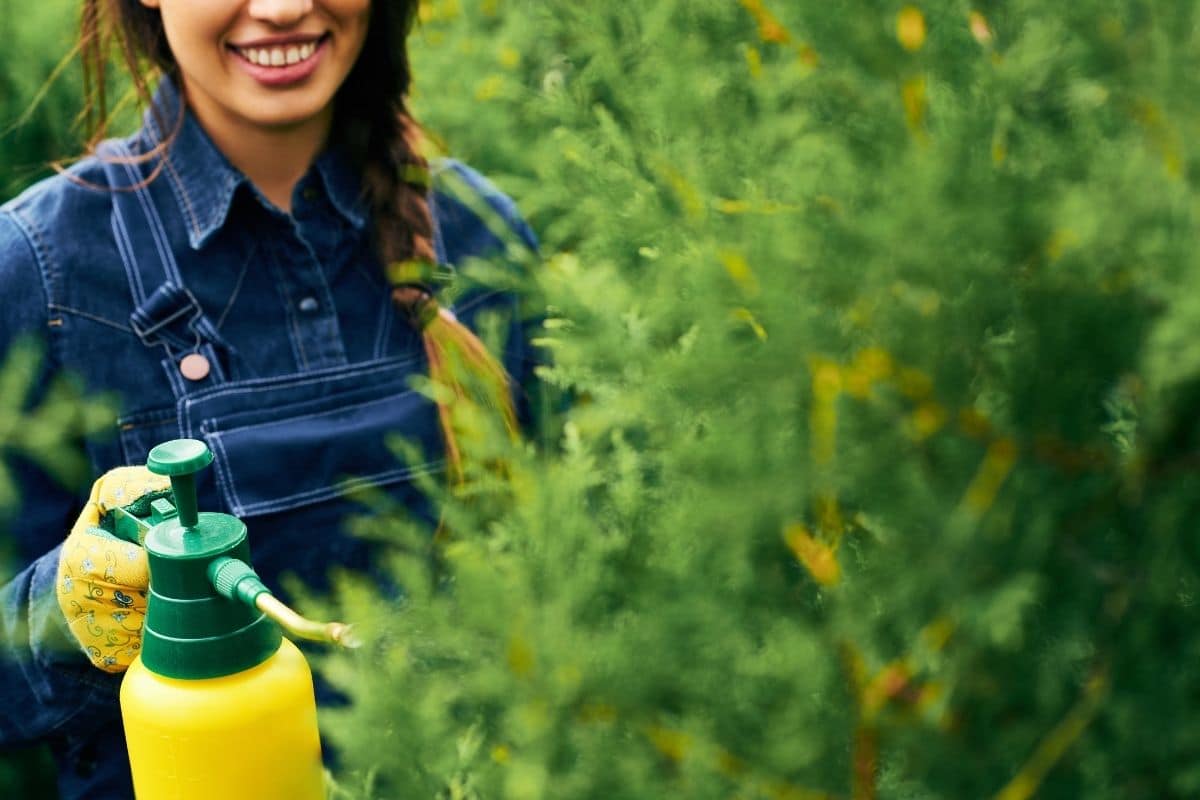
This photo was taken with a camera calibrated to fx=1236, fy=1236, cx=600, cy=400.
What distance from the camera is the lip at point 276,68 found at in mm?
1658

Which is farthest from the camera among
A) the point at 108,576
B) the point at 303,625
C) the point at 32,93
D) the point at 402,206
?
the point at 32,93

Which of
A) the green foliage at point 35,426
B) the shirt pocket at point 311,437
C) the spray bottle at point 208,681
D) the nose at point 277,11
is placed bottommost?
the shirt pocket at point 311,437

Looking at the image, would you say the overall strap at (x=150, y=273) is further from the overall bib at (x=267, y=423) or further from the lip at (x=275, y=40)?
the lip at (x=275, y=40)

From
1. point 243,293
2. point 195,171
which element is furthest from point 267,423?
point 195,171

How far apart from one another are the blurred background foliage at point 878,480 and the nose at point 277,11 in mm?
908

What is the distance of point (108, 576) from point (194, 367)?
1.65 feet

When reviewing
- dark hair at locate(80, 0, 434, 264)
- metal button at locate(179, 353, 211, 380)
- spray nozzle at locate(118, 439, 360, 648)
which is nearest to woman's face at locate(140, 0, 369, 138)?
dark hair at locate(80, 0, 434, 264)

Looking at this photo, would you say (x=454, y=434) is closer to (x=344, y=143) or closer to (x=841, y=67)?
(x=344, y=143)

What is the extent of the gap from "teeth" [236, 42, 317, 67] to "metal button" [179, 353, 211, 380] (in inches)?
16.1

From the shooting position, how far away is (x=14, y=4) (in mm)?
2514

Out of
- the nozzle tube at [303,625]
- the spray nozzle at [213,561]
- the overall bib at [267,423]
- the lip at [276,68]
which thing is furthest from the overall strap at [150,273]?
the nozzle tube at [303,625]

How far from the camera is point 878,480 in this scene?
28.8 inches

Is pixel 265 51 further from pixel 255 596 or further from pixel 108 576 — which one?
pixel 255 596

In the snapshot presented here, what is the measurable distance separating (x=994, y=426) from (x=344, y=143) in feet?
4.62
